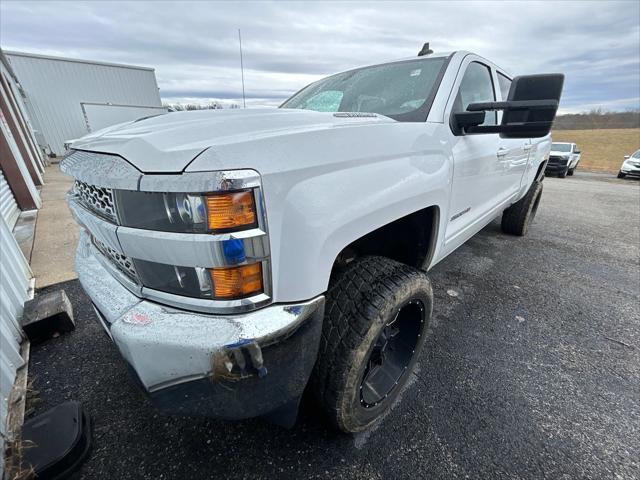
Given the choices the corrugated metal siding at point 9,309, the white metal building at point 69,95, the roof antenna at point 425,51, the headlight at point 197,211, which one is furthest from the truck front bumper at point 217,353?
the white metal building at point 69,95

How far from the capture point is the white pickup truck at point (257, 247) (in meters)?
0.89

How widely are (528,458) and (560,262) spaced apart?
3.20 meters

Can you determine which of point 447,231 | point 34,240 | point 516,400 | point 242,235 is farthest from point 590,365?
point 34,240

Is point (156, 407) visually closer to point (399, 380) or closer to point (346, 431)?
point (346, 431)

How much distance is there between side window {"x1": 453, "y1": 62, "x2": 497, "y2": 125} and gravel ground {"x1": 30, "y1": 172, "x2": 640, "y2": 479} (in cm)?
167

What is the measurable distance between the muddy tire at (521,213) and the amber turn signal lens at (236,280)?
4.68 metres

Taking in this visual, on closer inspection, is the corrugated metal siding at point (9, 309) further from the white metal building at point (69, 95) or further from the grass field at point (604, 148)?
the grass field at point (604, 148)

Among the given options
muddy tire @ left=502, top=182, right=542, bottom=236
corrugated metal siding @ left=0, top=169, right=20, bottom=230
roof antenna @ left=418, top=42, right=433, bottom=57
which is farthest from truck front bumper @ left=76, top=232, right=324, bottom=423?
corrugated metal siding @ left=0, top=169, right=20, bottom=230

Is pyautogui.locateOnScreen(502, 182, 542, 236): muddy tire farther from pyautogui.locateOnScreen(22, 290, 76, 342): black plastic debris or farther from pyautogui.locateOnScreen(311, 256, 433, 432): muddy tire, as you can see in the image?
pyautogui.locateOnScreen(22, 290, 76, 342): black plastic debris

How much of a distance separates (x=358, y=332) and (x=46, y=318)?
2352 millimetres

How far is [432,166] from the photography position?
1603mm

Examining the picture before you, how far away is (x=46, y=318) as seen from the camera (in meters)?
2.21

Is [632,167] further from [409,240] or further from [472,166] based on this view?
[409,240]

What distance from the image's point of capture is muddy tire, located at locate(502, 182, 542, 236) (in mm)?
4359
